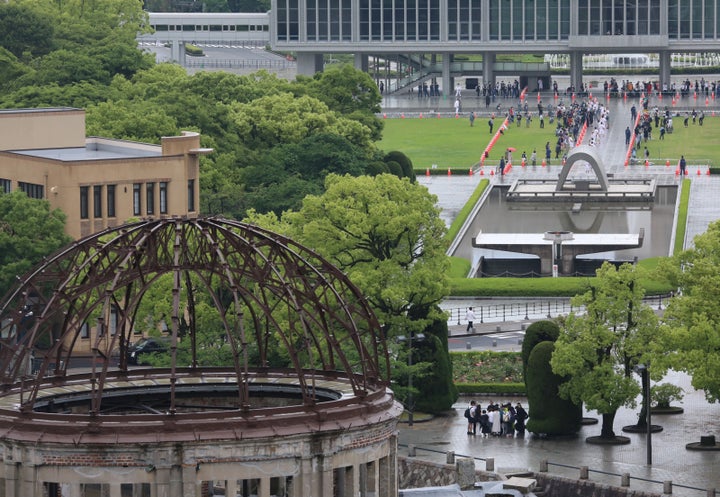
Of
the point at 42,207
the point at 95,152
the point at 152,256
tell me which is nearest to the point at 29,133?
the point at 95,152

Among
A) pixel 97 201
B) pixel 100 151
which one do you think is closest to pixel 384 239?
pixel 97 201

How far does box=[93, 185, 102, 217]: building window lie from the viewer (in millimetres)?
102750

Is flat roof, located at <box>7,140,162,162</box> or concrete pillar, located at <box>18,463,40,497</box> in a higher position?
flat roof, located at <box>7,140,162,162</box>

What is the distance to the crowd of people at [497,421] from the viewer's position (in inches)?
3228

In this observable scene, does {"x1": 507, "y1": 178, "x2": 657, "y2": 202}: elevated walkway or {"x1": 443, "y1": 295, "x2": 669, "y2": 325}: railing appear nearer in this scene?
{"x1": 443, "y1": 295, "x2": 669, "y2": 325}: railing

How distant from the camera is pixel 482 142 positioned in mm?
176375

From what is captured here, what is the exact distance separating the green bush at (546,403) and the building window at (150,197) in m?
27.7

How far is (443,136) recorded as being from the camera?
181 m

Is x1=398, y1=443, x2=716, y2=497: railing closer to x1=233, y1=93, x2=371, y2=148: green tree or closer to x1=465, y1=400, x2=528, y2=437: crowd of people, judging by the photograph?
Result: x1=465, y1=400, x2=528, y2=437: crowd of people

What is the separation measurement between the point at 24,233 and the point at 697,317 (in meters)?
29.6

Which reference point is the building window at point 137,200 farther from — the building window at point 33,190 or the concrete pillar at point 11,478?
the concrete pillar at point 11,478

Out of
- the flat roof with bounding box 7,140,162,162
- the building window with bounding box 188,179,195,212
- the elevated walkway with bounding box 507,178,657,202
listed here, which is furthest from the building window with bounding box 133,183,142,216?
the elevated walkway with bounding box 507,178,657,202

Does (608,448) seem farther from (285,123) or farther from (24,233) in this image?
(285,123)

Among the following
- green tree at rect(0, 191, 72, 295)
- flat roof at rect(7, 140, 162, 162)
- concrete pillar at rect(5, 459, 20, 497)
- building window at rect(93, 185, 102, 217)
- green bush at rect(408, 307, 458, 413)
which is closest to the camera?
concrete pillar at rect(5, 459, 20, 497)
